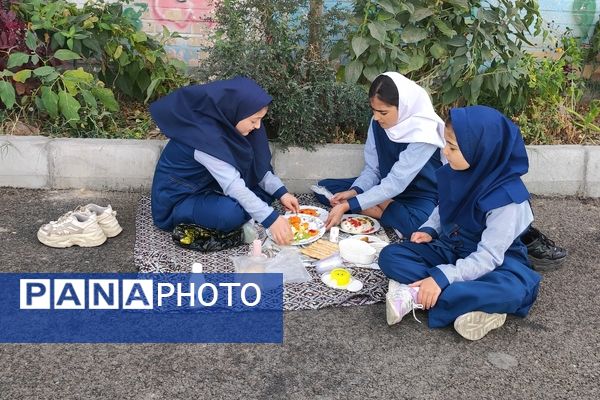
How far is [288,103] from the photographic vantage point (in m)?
4.20

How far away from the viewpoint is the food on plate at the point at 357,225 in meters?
3.77

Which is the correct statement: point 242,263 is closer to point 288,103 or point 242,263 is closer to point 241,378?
point 241,378

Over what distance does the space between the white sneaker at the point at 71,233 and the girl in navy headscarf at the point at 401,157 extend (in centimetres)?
127

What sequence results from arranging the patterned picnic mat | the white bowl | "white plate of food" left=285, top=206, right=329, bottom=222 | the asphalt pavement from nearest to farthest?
1. the asphalt pavement
2. the patterned picnic mat
3. the white bowl
4. "white plate of food" left=285, top=206, right=329, bottom=222

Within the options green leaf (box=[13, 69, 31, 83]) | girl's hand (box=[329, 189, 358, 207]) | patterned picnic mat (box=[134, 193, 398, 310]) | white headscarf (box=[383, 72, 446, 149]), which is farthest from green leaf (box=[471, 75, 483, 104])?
green leaf (box=[13, 69, 31, 83])

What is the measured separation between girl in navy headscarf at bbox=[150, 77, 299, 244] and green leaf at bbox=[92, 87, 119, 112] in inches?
41.5

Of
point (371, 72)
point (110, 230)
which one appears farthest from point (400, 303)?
point (371, 72)

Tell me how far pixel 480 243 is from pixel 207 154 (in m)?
1.44

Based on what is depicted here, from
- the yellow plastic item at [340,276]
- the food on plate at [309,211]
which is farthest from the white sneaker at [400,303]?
the food on plate at [309,211]

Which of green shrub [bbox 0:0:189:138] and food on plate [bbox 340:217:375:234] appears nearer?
food on plate [bbox 340:217:375:234]

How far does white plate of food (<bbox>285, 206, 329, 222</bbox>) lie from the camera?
12.8 ft

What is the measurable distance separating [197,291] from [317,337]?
2.02 ft

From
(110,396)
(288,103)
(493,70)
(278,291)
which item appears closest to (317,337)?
(278,291)

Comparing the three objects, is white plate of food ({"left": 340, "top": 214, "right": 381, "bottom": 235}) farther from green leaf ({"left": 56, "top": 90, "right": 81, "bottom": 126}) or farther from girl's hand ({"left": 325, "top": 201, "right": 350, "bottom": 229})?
green leaf ({"left": 56, "top": 90, "right": 81, "bottom": 126})
